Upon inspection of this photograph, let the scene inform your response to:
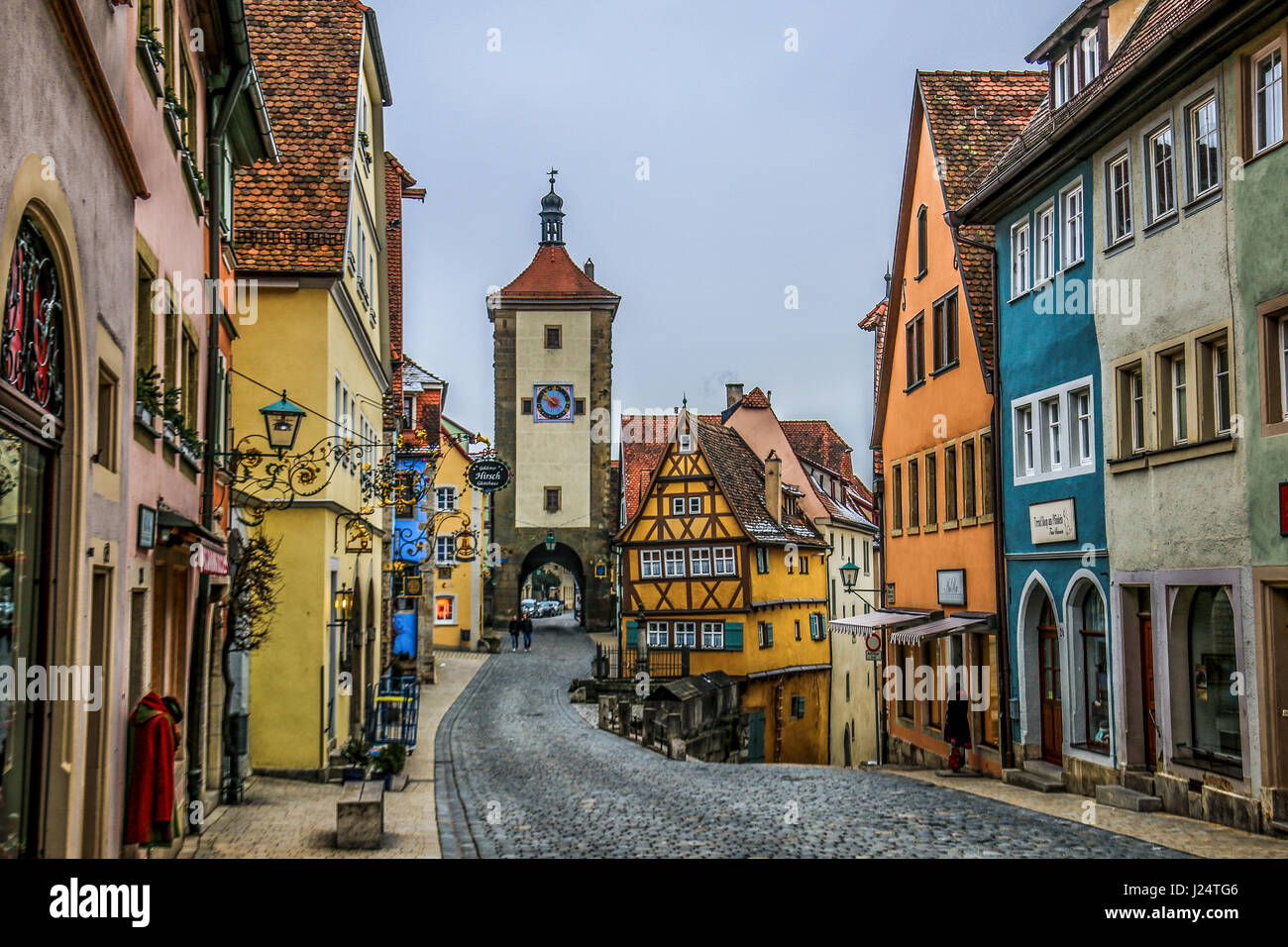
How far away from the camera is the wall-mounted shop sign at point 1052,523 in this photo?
18.0 metres

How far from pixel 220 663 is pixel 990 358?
39.9ft

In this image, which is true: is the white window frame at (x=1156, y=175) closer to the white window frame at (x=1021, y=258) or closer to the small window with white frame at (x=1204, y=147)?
the small window with white frame at (x=1204, y=147)

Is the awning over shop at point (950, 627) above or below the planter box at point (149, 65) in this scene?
below

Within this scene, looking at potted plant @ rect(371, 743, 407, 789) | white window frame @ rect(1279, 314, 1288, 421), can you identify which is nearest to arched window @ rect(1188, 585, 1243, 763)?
white window frame @ rect(1279, 314, 1288, 421)

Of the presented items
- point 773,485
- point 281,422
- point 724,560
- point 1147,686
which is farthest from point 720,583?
point 281,422

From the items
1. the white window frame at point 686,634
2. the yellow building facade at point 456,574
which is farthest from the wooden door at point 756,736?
the yellow building facade at point 456,574

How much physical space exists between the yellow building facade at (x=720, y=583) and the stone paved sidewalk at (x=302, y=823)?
1971 cm

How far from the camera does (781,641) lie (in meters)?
42.4

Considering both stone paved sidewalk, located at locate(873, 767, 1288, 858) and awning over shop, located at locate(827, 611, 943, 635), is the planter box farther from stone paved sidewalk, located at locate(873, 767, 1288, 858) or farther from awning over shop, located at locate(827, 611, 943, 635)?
awning over shop, located at locate(827, 611, 943, 635)

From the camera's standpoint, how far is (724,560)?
4059 cm

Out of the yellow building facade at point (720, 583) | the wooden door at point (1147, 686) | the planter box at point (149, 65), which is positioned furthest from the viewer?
the yellow building facade at point (720, 583)

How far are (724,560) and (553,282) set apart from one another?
29.1m

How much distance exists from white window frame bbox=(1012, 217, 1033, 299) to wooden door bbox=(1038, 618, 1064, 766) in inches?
182
